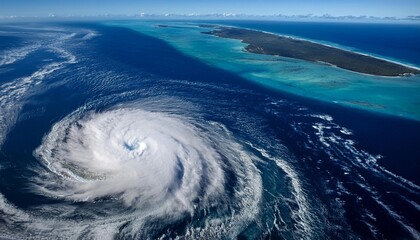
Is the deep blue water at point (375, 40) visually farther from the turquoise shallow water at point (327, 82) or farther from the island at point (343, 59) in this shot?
the turquoise shallow water at point (327, 82)

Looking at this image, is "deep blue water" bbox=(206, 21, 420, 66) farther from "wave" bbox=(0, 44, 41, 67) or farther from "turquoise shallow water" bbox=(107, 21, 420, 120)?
"wave" bbox=(0, 44, 41, 67)

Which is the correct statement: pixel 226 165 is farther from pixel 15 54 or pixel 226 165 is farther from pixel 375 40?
pixel 375 40

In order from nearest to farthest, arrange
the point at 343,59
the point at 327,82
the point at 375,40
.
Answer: the point at 327,82, the point at 343,59, the point at 375,40

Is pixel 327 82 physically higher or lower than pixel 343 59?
lower

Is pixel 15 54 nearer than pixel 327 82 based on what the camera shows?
No

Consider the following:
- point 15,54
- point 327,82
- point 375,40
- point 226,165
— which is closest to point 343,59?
point 327,82

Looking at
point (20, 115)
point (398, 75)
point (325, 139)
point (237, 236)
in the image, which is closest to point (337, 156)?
Result: point (325, 139)

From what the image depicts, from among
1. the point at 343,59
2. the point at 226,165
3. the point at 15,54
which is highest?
the point at 343,59
